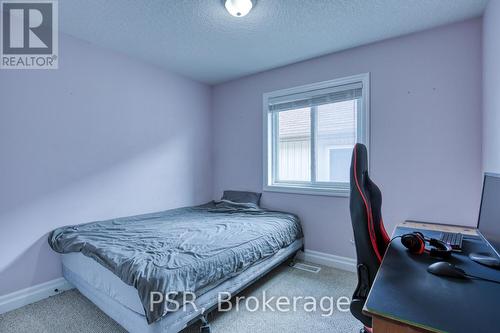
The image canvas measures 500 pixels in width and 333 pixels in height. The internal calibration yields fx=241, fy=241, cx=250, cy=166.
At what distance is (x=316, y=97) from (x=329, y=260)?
1935mm

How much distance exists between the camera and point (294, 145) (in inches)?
126

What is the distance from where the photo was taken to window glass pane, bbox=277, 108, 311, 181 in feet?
10.1

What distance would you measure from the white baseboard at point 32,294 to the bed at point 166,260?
16 centimetres

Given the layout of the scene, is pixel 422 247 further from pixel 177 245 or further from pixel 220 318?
pixel 177 245

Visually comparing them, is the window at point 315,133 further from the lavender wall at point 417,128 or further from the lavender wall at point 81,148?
the lavender wall at point 81,148

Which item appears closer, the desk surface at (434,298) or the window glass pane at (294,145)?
the desk surface at (434,298)

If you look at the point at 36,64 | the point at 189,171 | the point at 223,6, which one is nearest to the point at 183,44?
the point at 223,6

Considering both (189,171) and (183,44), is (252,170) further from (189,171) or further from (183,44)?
(183,44)

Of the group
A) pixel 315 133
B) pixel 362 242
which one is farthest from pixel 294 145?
pixel 362 242

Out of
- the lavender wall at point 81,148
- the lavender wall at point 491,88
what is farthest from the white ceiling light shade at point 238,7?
the lavender wall at point 491,88

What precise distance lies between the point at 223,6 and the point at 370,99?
1714mm

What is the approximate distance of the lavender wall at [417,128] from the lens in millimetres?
2117

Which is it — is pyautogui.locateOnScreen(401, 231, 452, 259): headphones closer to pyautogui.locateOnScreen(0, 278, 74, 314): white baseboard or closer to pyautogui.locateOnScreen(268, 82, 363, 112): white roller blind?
pyautogui.locateOnScreen(268, 82, 363, 112): white roller blind

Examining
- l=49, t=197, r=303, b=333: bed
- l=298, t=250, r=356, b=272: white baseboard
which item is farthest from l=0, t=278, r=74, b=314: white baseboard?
l=298, t=250, r=356, b=272: white baseboard
